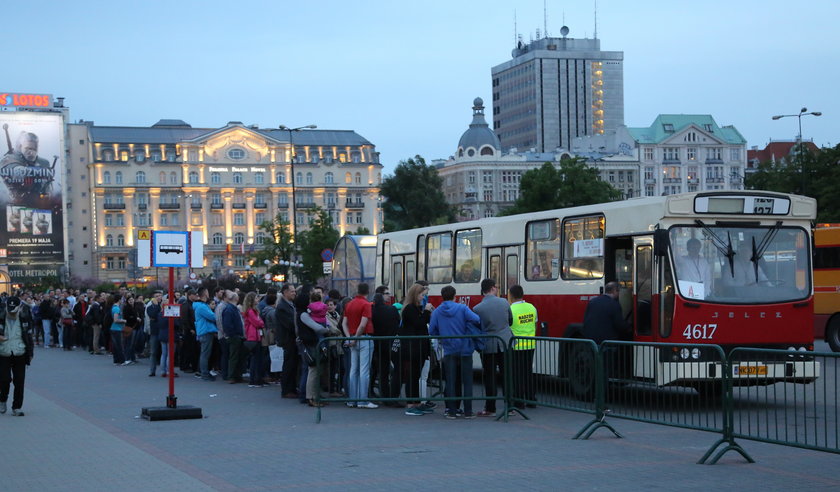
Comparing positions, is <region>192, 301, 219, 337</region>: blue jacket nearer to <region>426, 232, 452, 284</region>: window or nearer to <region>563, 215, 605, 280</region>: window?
<region>426, 232, 452, 284</region>: window

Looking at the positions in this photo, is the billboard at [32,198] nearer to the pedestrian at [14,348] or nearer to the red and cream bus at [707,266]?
the pedestrian at [14,348]

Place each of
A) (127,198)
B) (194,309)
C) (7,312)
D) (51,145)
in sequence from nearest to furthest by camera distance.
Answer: (7,312), (194,309), (51,145), (127,198)

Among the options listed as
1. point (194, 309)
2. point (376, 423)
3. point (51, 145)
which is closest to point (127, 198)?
point (51, 145)

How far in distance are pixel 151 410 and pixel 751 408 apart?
8.19 m

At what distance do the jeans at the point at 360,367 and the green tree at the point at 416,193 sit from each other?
3982 inches

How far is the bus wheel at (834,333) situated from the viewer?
2814 cm

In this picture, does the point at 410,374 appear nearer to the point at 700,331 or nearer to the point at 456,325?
the point at 456,325

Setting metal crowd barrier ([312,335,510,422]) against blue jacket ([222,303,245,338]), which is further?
blue jacket ([222,303,245,338])

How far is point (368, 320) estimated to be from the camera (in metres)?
17.8

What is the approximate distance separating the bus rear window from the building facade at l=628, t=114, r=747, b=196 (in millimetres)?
139799

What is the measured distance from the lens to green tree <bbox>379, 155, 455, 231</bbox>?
118938 mm

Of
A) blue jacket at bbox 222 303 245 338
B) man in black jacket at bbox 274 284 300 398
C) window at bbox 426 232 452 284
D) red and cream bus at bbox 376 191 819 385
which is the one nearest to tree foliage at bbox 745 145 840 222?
window at bbox 426 232 452 284

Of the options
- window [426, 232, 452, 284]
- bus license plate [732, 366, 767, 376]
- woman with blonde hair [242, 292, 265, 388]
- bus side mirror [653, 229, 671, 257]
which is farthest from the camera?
window [426, 232, 452, 284]

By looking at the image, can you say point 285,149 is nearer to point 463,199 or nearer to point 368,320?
point 463,199
